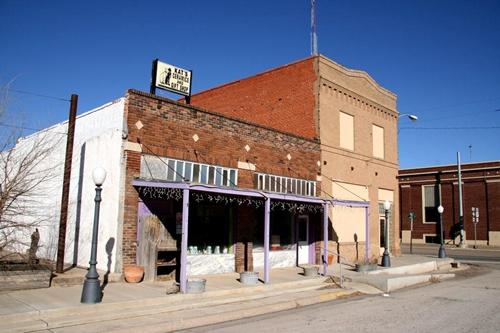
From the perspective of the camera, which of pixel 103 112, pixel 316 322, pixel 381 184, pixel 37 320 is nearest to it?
pixel 37 320

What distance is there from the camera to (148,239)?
1322 cm

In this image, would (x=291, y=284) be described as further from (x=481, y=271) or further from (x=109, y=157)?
(x=481, y=271)

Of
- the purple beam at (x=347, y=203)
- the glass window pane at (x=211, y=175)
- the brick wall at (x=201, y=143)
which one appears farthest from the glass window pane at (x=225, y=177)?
the purple beam at (x=347, y=203)

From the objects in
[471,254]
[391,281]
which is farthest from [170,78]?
[471,254]

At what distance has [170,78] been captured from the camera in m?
17.6

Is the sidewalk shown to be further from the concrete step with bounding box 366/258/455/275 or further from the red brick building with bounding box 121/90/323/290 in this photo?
the concrete step with bounding box 366/258/455/275

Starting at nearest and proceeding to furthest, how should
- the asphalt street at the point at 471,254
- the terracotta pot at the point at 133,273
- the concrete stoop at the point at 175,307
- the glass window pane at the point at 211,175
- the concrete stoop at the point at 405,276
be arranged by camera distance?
the concrete stoop at the point at 175,307 < the terracotta pot at the point at 133,273 < the concrete stoop at the point at 405,276 < the glass window pane at the point at 211,175 < the asphalt street at the point at 471,254

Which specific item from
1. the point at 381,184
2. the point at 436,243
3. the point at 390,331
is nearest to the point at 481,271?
the point at 381,184

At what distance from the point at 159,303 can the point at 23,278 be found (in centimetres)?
345

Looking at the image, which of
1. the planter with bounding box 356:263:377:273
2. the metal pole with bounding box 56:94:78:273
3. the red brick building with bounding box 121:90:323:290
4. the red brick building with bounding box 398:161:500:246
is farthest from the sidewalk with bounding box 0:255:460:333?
the red brick building with bounding box 398:161:500:246

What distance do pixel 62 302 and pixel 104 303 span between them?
0.87 m

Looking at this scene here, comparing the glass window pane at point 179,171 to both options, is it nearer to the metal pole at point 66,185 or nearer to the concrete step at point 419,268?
the metal pole at point 66,185

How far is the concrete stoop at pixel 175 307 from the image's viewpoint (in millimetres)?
8516

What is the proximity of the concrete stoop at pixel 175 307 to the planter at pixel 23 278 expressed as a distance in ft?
8.65
